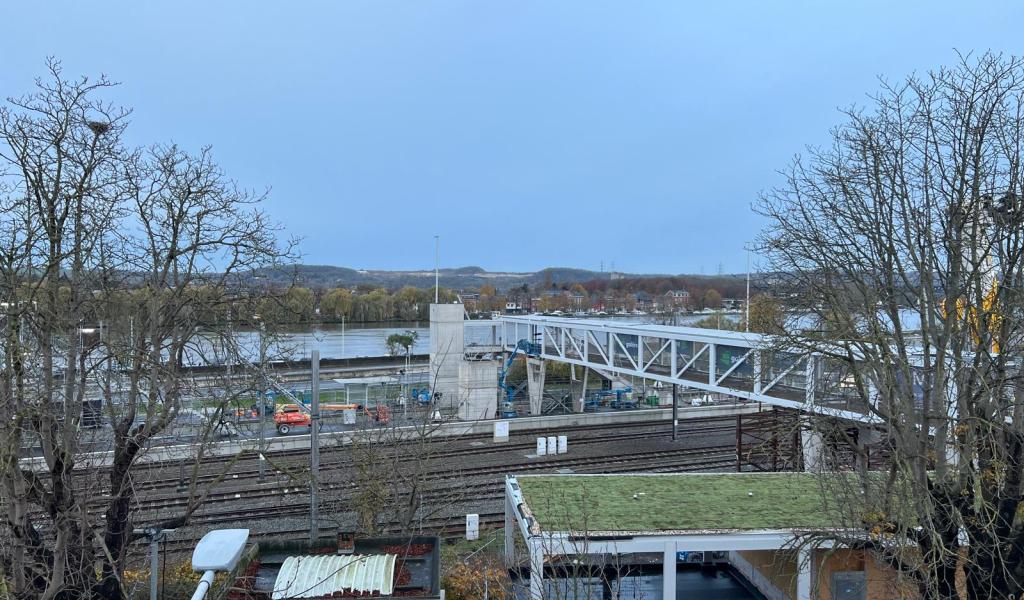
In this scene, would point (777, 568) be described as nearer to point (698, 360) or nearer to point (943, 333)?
point (943, 333)

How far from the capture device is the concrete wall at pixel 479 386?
27266 mm

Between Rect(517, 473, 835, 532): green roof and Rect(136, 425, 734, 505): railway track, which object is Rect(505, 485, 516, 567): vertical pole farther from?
Rect(136, 425, 734, 505): railway track

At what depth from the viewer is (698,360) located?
19.9 metres

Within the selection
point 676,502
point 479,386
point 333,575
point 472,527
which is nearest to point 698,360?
point 472,527

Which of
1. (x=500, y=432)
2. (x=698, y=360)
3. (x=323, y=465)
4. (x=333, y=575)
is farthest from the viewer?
(x=500, y=432)

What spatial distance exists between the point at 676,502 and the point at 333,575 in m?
5.59

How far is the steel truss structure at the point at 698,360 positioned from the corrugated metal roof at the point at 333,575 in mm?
8077

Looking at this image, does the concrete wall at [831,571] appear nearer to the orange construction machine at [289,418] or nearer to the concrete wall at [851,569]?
the concrete wall at [851,569]

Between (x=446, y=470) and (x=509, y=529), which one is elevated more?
(x=509, y=529)

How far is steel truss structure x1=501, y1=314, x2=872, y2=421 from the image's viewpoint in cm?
1503

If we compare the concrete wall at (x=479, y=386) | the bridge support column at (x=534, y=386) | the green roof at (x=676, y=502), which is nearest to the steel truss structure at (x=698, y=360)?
the green roof at (x=676, y=502)

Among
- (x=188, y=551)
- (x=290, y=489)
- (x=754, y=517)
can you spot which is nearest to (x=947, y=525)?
(x=754, y=517)

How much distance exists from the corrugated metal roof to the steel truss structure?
8.08 metres

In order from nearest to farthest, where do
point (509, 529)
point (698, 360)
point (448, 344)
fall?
point (509, 529) < point (698, 360) < point (448, 344)
